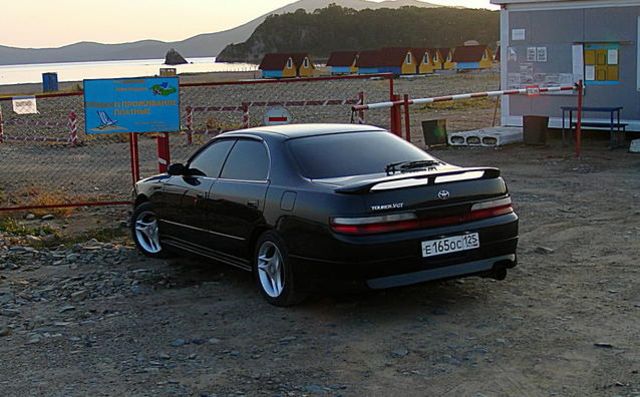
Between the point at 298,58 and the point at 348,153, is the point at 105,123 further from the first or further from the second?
the point at 298,58

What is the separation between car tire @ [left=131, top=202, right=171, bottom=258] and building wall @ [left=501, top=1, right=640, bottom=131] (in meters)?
11.9

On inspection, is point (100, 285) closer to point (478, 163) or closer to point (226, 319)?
point (226, 319)

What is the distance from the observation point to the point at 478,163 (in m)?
17.5

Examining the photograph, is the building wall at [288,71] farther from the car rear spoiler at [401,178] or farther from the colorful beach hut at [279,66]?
the car rear spoiler at [401,178]

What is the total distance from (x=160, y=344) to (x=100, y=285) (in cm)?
217

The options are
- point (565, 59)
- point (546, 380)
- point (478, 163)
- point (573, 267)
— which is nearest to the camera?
point (546, 380)

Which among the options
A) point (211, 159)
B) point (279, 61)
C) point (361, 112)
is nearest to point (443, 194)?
point (211, 159)

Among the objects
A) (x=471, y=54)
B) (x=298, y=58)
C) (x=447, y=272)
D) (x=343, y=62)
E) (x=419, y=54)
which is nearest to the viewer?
(x=447, y=272)

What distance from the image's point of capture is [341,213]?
Result: 6965 millimetres

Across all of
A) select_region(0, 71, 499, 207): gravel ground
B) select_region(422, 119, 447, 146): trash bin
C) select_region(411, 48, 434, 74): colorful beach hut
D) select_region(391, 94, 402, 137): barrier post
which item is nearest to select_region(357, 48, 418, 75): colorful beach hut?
select_region(411, 48, 434, 74): colorful beach hut

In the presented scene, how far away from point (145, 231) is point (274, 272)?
270 cm

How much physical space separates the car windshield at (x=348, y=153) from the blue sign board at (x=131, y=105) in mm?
4697

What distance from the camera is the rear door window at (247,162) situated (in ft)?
26.3

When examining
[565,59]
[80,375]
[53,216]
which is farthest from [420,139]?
[80,375]
